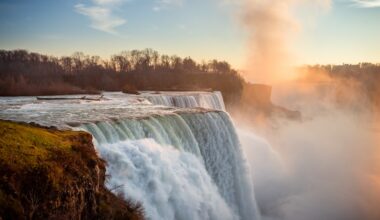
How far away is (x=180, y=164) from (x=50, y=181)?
21.5 ft

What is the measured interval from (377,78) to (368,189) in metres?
71.1

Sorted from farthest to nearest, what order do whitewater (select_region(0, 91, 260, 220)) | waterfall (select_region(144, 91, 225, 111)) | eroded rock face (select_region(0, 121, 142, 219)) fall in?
waterfall (select_region(144, 91, 225, 111))
whitewater (select_region(0, 91, 260, 220))
eroded rock face (select_region(0, 121, 142, 219))

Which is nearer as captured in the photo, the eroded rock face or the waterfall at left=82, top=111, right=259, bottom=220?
the eroded rock face

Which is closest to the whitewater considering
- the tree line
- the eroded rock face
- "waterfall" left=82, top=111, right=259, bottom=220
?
"waterfall" left=82, top=111, right=259, bottom=220

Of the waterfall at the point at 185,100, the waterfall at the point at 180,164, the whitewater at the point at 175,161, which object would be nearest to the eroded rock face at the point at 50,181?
the whitewater at the point at 175,161

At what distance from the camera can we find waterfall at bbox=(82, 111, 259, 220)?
32.2 feet

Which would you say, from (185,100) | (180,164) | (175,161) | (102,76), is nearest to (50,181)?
(175,161)

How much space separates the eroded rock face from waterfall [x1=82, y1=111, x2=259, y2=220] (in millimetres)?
1610

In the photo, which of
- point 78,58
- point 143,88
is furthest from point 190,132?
point 78,58

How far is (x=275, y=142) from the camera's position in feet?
136

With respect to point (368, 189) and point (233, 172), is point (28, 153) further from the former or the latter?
point (368, 189)

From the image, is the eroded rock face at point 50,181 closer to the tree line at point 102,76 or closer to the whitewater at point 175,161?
the whitewater at point 175,161

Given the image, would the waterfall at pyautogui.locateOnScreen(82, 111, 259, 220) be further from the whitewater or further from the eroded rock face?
the eroded rock face

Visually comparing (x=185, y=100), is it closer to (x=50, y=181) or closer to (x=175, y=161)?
A: (x=175, y=161)
